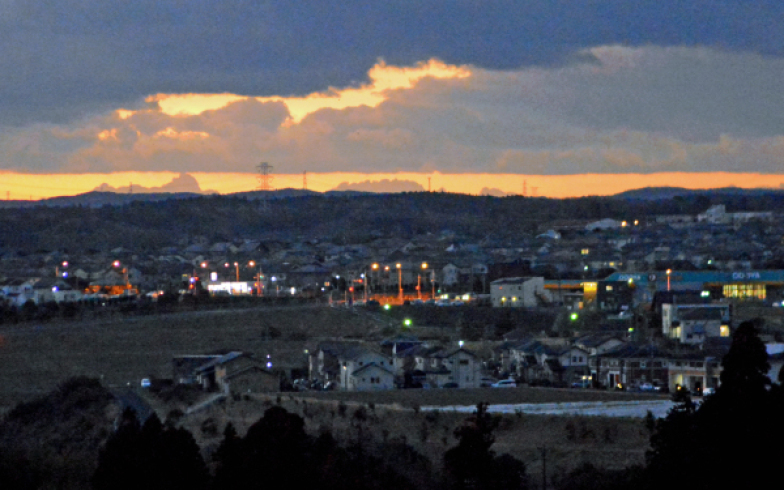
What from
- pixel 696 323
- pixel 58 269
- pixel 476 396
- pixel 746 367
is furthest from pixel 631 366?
pixel 58 269

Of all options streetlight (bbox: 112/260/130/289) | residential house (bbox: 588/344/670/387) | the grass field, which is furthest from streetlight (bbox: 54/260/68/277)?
residential house (bbox: 588/344/670/387)

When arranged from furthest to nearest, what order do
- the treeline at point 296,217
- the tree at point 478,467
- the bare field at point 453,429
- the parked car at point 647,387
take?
the treeline at point 296,217
the parked car at point 647,387
the bare field at point 453,429
the tree at point 478,467

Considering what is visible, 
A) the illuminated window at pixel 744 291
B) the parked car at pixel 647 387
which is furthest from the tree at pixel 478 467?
the illuminated window at pixel 744 291

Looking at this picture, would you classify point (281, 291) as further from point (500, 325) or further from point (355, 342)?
point (355, 342)

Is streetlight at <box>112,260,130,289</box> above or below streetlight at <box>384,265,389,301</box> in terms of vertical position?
above

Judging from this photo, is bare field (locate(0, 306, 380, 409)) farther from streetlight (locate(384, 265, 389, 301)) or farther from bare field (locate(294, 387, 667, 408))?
streetlight (locate(384, 265, 389, 301))

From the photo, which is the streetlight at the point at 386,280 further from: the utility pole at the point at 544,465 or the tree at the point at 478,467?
the tree at the point at 478,467

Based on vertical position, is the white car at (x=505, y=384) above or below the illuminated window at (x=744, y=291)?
below

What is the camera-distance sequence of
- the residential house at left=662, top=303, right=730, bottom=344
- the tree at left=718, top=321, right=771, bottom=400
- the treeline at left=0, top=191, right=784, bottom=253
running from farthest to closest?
the treeline at left=0, top=191, right=784, bottom=253 < the residential house at left=662, top=303, right=730, bottom=344 < the tree at left=718, top=321, right=771, bottom=400

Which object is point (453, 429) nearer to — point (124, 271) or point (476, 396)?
point (476, 396)

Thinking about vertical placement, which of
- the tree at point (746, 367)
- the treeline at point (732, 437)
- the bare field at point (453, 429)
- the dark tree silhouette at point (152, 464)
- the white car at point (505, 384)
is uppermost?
the tree at point (746, 367)
